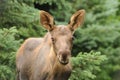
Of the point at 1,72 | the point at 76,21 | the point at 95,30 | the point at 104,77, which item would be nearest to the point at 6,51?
the point at 1,72

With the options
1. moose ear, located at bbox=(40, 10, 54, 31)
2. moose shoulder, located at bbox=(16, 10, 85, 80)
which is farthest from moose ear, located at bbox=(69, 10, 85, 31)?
moose ear, located at bbox=(40, 10, 54, 31)

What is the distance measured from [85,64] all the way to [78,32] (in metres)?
8.45

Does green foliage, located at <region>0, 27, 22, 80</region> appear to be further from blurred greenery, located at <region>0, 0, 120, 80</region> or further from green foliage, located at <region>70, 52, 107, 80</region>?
green foliage, located at <region>70, 52, 107, 80</region>

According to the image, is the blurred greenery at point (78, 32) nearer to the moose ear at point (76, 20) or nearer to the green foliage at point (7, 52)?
the green foliage at point (7, 52)

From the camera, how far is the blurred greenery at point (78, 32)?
1472 centimetres

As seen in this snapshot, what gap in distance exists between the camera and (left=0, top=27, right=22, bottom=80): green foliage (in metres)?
14.2

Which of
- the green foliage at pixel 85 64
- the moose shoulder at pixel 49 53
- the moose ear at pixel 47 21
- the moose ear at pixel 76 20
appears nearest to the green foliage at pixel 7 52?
the moose shoulder at pixel 49 53

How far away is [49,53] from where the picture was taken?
480 inches

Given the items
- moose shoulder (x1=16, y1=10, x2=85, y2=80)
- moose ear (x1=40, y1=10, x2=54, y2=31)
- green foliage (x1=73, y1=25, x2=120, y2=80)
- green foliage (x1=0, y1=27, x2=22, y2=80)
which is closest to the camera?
moose shoulder (x1=16, y1=10, x2=85, y2=80)

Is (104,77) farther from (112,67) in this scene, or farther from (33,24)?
(33,24)

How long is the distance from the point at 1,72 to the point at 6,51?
2.61 ft

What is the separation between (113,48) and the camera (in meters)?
26.4

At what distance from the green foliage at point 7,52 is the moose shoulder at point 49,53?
97 centimetres

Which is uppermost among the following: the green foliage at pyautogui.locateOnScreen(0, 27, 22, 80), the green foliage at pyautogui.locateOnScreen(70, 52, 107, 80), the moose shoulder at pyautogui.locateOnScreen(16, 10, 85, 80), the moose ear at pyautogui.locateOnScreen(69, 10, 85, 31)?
the moose ear at pyautogui.locateOnScreen(69, 10, 85, 31)
